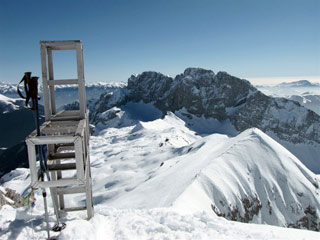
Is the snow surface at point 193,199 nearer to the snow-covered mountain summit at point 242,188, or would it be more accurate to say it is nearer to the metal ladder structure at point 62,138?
the snow-covered mountain summit at point 242,188

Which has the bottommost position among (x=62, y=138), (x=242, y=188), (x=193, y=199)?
(x=242, y=188)

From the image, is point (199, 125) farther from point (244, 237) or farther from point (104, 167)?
point (244, 237)

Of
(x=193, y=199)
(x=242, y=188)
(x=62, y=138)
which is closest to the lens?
(x=62, y=138)

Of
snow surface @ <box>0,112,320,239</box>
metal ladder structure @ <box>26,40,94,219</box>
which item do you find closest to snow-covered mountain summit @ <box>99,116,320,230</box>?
snow surface @ <box>0,112,320,239</box>

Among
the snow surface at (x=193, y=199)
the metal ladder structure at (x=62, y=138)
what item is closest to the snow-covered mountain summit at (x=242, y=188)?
the snow surface at (x=193, y=199)

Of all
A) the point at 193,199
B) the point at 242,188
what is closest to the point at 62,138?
the point at 193,199

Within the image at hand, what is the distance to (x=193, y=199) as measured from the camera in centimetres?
2769

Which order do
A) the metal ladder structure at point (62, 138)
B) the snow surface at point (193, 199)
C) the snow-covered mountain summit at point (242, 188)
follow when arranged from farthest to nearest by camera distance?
the snow-covered mountain summit at point (242, 188) < the snow surface at point (193, 199) < the metal ladder structure at point (62, 138)

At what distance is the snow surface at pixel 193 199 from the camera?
9648 millimetres

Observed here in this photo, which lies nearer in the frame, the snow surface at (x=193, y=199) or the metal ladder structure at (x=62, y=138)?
the metal ladder structure at (x=62, y=138)

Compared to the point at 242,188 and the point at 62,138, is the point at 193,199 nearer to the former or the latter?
the point at 242,188

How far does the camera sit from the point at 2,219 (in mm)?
9500

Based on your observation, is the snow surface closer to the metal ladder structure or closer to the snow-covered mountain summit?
the snow-covered mountain summit

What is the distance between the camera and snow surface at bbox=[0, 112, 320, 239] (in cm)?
965
